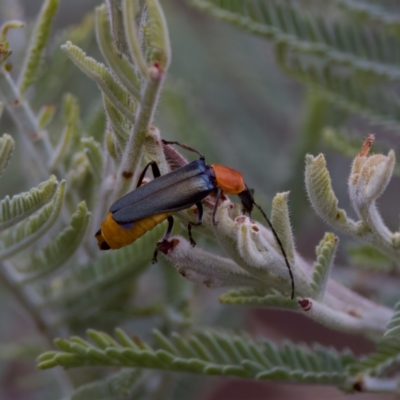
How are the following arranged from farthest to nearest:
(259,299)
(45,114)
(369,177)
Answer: (45,114) < (259,299) < (369,177)

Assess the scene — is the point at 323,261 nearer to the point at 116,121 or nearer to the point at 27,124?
the point at 116,121

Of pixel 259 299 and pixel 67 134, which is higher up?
pixel 67 134

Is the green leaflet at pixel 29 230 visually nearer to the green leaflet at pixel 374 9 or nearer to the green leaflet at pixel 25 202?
the green leaflet at pixel 25 202

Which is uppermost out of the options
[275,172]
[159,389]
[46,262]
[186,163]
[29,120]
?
[29,120]

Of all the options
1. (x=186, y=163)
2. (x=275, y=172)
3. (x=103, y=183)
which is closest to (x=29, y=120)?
(x=103, y=183)

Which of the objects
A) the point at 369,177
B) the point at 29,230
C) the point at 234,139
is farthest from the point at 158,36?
the point at 234,139

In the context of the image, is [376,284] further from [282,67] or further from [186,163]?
[186,163]
